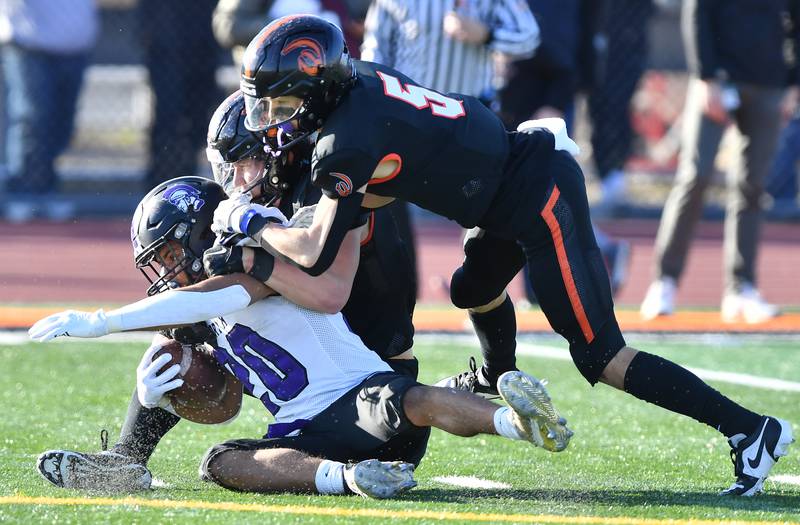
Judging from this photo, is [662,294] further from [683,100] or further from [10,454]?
[683,100]

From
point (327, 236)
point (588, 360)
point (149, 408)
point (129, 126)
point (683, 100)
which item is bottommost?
point (129, 126)

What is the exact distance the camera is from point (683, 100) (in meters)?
14.9

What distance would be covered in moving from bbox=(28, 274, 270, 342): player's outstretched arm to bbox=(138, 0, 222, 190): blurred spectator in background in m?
6.42

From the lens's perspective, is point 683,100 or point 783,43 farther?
point 683,100

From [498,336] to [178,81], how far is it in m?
6.07

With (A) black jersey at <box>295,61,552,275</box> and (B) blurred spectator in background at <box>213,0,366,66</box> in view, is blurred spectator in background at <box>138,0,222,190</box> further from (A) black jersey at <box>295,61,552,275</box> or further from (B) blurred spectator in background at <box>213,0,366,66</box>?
(A) black jersey at <box>295,61,552,275</box>

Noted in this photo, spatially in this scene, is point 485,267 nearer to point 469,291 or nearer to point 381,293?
point 469,291

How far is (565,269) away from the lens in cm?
422

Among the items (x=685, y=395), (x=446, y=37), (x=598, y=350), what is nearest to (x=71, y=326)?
(x=598, y=350)

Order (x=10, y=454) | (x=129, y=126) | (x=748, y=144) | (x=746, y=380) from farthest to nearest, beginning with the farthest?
(x=129, y=126) < (x=748, y=144) < (x=746, y=380) < (x=10, y=454)

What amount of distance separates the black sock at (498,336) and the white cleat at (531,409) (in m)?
1.04

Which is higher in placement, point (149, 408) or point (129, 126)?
point (149, 408)

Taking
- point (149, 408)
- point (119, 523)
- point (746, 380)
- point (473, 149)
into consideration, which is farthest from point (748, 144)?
Answer: point (119, 523)

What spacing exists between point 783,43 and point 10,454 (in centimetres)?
482
